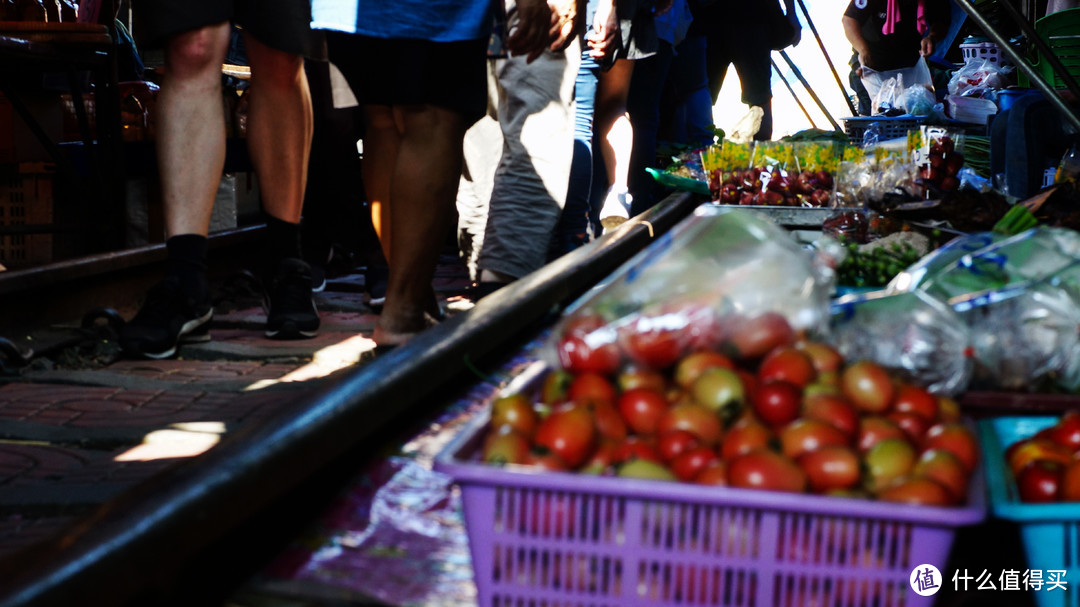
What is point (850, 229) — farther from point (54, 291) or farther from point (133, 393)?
point (54, 291)

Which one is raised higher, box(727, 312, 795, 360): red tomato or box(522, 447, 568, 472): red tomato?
box(727, 312, 795, 360): red tomato

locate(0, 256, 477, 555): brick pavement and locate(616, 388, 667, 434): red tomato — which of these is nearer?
locate(616, 388, 667, 434): red tomato

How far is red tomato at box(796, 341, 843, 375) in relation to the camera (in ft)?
4.61

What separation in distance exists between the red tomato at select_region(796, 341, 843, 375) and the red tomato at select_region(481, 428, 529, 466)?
44 cm

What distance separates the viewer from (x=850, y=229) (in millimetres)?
3863

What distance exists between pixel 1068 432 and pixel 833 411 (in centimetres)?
34

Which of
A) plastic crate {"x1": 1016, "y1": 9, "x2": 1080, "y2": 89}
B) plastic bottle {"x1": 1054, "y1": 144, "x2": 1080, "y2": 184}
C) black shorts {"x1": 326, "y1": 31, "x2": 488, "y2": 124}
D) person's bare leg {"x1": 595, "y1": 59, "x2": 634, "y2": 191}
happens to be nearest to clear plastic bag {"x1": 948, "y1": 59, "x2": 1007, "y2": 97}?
plastic crate {"x1": 1016, "y1": 9, "x2": 1080, "y2": 89}

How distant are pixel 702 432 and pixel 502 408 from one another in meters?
0.24

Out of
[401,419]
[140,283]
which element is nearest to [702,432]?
[401,419]

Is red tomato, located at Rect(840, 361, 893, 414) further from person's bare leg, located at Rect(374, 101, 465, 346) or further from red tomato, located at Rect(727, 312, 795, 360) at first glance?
person's bare leg, located at Rect(374, 101, 465, 346)

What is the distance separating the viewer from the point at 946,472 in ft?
3.66

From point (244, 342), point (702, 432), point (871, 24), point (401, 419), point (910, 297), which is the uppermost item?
point (871, 24)

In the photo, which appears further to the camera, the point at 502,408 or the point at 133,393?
the point at 133,393

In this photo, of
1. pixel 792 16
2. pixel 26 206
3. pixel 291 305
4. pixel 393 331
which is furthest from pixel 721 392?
pixel 792 16
